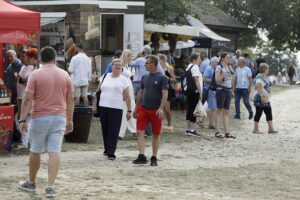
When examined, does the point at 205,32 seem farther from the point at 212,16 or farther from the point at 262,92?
the point at 212,16

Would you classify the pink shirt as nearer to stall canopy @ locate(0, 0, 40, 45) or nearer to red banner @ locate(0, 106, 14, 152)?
stall canopy @ locate(0, 0, 40, 45)

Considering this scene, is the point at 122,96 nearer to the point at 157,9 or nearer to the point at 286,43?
the point at 157,9

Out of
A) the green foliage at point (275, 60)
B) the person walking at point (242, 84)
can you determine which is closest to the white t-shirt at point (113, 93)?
the person walking at point (242, 84)

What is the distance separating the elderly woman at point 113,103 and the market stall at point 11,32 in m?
1.49

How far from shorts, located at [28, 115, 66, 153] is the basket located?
5.17 meters

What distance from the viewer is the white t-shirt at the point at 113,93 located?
11.7 metres

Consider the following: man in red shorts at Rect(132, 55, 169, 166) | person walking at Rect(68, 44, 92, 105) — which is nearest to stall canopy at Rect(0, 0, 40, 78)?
man in red shorts at Rect(132, 55, 169, 166)

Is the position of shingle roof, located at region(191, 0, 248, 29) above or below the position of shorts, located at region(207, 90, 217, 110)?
above

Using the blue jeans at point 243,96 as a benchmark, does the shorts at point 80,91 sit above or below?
above

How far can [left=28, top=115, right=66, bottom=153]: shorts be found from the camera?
332 inches

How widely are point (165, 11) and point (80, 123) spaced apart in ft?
49.2

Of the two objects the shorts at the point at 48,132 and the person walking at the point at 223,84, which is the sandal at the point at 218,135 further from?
the shorts at the point at 48,132

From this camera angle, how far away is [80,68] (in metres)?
17.7

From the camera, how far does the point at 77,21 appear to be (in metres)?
18.9
